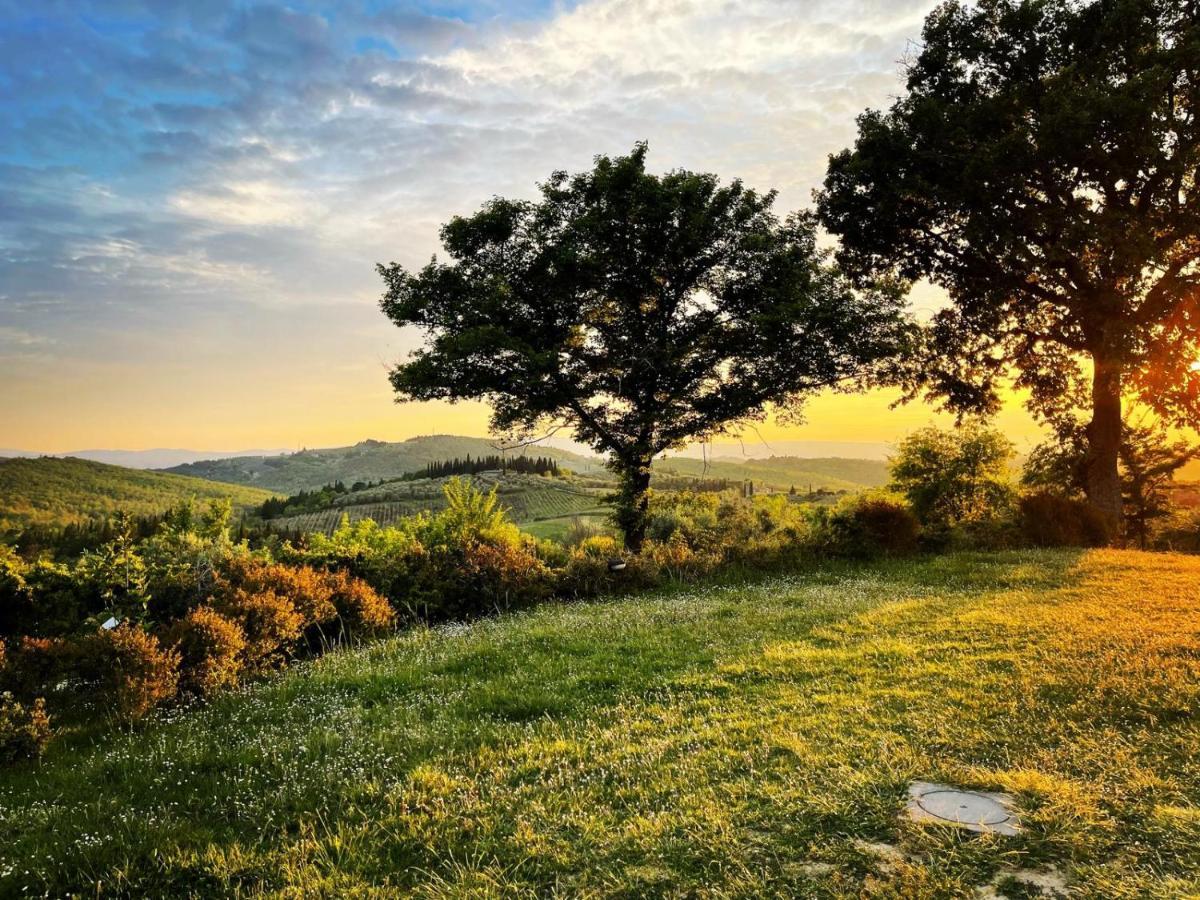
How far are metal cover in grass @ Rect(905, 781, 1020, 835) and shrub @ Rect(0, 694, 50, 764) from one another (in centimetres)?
867

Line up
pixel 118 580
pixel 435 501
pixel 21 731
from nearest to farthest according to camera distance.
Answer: pixel 21 731 < pixel 118 580 < pixel 435 501

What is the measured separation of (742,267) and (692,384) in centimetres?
441

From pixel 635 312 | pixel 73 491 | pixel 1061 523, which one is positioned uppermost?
pixel 635 312

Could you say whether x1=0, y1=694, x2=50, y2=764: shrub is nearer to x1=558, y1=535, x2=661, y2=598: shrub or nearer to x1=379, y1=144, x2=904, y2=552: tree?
x1=558, y1=535, x2=661, y2=598: shrub

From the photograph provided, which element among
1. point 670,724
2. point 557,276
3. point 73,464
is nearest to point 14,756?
point 670,724

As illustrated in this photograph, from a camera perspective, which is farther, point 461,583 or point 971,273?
point 971,273

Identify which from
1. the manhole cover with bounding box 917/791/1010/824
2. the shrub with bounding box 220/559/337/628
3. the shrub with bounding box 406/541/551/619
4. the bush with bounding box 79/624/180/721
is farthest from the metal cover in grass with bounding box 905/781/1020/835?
the shrub with bounding box 406/541/551/619

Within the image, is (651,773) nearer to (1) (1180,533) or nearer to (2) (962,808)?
(2) (962,808)

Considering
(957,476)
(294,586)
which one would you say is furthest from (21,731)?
(957,476)

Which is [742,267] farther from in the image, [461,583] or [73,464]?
[73,464]

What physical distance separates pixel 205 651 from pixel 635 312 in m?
18.0

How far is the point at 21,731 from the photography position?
710 cm

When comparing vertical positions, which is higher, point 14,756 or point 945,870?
point 945,870

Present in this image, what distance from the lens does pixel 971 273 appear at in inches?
966
